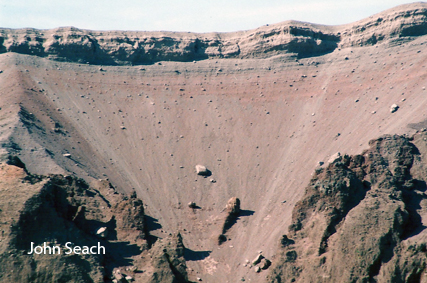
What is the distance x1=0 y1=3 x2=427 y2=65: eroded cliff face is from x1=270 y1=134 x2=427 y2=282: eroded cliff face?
87.3 ft

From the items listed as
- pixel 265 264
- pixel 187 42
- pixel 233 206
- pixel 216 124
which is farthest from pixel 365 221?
pixel 187 42

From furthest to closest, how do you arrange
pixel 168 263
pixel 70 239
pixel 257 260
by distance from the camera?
pixel 257 260, pixel 168 263, pixel 70 239

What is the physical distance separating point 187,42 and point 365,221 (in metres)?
43.0

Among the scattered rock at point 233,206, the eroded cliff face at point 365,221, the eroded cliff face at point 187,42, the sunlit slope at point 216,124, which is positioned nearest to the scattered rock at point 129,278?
the sunlit slope at point 216,124

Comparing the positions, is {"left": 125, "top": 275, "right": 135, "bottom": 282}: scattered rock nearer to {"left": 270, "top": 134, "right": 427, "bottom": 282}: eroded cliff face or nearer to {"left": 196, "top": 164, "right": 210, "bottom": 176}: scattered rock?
{"left": 270, "top": 134, "right": 427, "bottom": 282}: eroded cliff face

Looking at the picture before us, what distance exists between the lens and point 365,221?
2809 cm

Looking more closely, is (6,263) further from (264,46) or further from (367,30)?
(367,30)

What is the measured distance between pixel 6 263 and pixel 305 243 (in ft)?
60.7

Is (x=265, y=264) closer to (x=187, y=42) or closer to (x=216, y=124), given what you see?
(x=216, y=124)

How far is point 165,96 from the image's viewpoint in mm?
57625

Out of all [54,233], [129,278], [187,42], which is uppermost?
[187,42]

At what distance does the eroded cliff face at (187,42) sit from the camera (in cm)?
6184

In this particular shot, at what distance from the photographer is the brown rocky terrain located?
90.7ft

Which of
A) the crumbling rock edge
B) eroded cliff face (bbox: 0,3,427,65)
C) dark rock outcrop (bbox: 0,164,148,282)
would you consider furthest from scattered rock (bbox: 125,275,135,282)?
eroded cliff face (bbox: 0,3,427,65)
